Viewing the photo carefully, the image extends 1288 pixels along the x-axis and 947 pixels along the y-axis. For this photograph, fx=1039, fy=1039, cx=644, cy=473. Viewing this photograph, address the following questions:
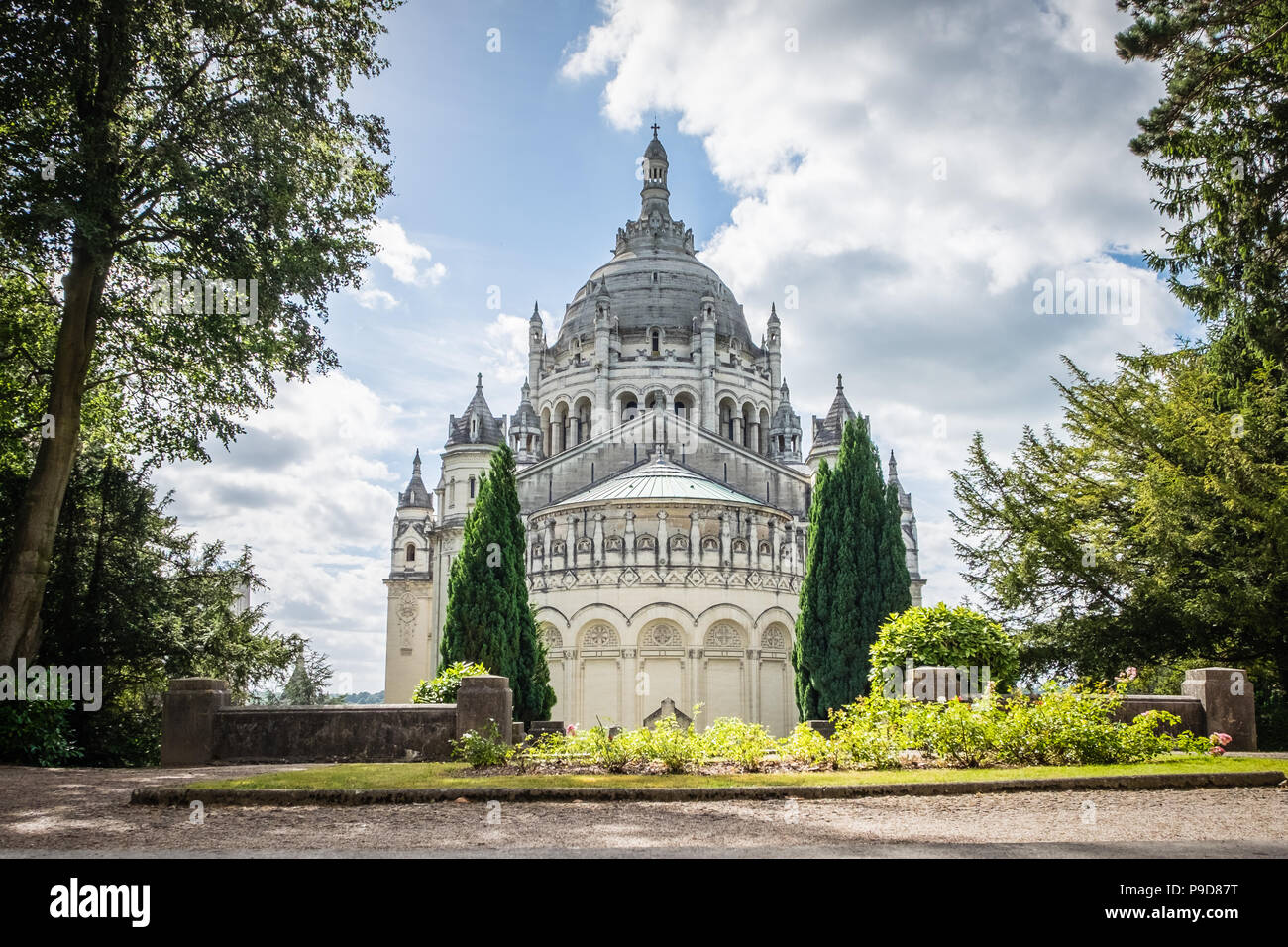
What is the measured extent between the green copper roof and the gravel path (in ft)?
97.0

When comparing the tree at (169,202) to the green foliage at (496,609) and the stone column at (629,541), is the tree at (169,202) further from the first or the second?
the stone column at (629,541)

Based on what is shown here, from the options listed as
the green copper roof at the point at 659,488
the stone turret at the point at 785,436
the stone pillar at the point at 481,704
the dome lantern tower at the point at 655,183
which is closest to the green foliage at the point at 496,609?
the green copper roof at the point at 659,488

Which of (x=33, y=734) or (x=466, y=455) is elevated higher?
(x=466, y=455)

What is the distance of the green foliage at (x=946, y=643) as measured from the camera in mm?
17172

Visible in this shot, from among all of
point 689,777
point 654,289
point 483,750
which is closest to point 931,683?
Answer: point 689,777

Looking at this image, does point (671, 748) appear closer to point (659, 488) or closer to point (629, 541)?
point (629, 541)

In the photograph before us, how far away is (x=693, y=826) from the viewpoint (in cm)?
836

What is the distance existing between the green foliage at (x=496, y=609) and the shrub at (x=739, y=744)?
13.6m

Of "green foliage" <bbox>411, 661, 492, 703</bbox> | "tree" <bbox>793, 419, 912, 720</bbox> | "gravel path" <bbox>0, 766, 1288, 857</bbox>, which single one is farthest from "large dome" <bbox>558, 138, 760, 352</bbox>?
"gravel path" <bbox>0, 766, 1288, 857</bbox>

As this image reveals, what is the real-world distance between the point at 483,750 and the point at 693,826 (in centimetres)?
600

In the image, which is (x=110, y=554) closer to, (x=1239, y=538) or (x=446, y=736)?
(x=446, y=736)

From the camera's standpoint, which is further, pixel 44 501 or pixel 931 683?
pixel 44 501
